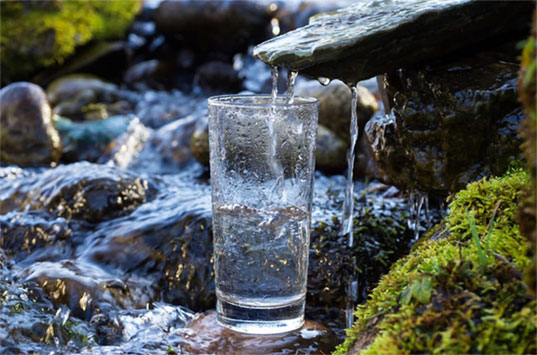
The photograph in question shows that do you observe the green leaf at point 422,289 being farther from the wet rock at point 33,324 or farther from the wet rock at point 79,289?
the wet rock at point 79,289

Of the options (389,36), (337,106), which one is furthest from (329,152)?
(389,36)

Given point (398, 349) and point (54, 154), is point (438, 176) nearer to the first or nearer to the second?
point (398, 349)

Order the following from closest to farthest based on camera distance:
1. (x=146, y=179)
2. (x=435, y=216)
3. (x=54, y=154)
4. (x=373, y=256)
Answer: (x=373, y=256)
(x=435, y=216)
(x=146, y=179)
(x=54, y=154)

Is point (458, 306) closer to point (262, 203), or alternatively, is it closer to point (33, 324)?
point (262, 203)

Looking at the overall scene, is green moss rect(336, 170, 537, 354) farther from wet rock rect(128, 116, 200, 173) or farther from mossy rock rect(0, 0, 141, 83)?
mossy rock rect(0, 0, 141, 83)

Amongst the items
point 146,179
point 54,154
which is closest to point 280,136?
point 146,179
